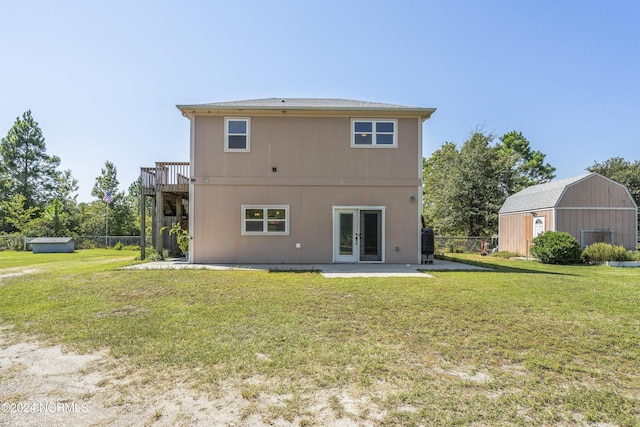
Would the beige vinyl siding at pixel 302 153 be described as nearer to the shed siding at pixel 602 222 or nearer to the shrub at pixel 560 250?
the shrub at pixel 560 250

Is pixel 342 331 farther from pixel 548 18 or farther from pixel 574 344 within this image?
pixel 548 18

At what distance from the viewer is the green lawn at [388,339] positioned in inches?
104

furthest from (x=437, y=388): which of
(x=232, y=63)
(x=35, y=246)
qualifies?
(x=35, y=246)

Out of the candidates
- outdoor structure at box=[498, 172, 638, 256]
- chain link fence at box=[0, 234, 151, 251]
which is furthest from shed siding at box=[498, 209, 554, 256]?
chain link fence at box=[0, 234, 151, 251]

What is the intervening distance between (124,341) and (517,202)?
1983cm

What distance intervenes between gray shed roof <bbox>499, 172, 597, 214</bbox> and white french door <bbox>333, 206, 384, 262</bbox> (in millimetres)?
9211

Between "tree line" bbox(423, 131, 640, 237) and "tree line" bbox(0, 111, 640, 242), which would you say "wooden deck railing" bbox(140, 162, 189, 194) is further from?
"tree line" bbox(423, 131, 640, 237)

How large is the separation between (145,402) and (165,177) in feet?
39.1

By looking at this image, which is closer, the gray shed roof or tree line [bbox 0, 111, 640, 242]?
the gray shed roof

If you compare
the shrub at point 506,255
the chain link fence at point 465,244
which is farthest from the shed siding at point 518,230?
the chain link fence at point 465,244

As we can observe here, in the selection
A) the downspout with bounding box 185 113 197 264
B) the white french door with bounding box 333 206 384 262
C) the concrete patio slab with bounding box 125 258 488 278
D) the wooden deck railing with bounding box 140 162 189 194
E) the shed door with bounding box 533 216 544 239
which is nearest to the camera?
the concrete patio slab with bounding box 125 258 488 278

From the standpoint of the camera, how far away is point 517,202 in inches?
735

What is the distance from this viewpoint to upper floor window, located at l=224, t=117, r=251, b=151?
464 inches

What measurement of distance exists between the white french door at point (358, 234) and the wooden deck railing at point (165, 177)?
6.01 metres
